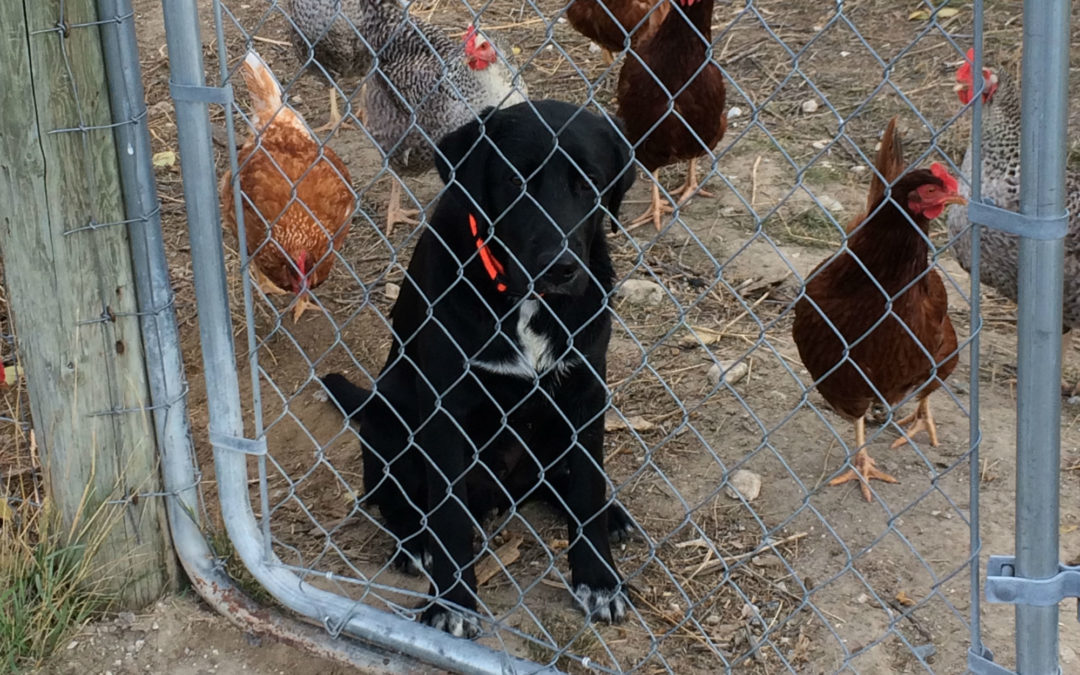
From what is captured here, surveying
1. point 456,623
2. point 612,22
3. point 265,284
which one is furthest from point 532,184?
point 612,22

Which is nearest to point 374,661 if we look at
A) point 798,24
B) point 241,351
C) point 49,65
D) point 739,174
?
point 49,65

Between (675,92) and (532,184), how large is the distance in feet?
8.76

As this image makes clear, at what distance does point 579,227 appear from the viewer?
239 cm

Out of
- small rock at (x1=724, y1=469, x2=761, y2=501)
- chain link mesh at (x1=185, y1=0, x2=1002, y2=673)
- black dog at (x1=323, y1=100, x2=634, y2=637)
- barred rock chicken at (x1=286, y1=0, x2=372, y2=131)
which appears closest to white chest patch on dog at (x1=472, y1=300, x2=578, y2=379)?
black dog at (x1=323, y1=100, x2=634, y2=637)

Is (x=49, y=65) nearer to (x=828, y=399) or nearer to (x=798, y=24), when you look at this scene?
(x=828, y=399)

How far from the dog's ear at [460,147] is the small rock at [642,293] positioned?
2.11 m

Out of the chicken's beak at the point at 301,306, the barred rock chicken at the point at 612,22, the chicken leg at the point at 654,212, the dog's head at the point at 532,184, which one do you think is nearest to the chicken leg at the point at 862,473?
the dog's head at the point at 532,184

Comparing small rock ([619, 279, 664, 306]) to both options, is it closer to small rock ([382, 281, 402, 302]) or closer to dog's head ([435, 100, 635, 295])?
small rock ([382, 281, 402, 302])

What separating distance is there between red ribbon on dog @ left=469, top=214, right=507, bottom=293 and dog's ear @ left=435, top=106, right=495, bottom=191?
4.2 inches

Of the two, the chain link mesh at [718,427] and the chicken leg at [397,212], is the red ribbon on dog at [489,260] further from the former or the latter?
the chicken leg at [397,212]

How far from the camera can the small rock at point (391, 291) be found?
4711 millimetres

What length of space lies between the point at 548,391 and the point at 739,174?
2991 mm

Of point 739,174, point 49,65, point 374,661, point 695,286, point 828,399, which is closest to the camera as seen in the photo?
point 49,65

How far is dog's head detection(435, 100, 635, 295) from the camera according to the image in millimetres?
2402
